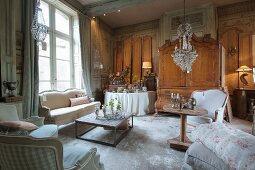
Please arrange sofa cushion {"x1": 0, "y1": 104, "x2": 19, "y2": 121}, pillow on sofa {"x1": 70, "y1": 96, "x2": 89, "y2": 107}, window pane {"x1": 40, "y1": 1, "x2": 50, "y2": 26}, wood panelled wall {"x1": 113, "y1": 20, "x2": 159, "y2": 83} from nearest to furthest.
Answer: sofa cushion {"x1": 0, "y1": 104, "x2": 19, "y2": 121} < window pane {"x1": 40, "y1": 1, "x2": 50, "y2": 26} < pillow on sofa {"x1": 70, "y1": 96, "x2": 89, "y2": 107} < wood panelled wall {"x1": 113, "y1": 20, "x2": 159, "y2": 83}

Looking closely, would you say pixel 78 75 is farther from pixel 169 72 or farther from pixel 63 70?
pixel 169 72

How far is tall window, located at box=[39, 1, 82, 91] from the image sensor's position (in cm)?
448

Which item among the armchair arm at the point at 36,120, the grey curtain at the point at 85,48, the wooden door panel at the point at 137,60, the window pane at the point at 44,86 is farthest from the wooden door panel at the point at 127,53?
the armchair arm at the point at 36,120

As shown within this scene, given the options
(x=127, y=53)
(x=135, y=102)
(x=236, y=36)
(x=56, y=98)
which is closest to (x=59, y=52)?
(x=56, y=98)

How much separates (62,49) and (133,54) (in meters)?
2.85

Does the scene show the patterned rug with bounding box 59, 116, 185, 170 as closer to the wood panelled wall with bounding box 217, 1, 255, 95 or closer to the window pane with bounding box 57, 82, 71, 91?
the window pane with bounding box 57, 82, 71, 91

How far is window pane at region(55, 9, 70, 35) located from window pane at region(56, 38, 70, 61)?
339 mm

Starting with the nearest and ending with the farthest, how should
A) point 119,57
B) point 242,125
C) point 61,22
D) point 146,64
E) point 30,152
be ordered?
point 30,152 → point 242,125 → point 61,22 → point 146,64 → point 119,57

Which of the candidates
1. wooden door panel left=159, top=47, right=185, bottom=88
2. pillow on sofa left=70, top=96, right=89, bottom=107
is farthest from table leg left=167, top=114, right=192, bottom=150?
pillow on sofa left=70, top=96, right=89, bottom=107

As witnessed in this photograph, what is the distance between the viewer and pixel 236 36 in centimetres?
535

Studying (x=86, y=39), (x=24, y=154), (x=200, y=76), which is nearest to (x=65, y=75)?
(x=86, y=39)

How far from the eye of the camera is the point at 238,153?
1.01m

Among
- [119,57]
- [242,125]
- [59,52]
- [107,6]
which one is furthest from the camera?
[119,57]

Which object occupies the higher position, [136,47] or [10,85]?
[136,47]
